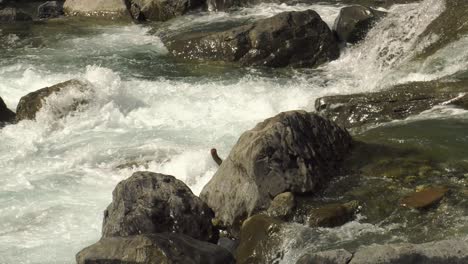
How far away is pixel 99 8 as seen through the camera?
18.3 metres

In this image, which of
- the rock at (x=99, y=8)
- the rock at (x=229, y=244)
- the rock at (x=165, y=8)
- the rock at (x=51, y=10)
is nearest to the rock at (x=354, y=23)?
the rock at (x=165, y=8)

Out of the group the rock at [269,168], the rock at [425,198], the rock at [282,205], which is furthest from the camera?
the rock at [269,168]

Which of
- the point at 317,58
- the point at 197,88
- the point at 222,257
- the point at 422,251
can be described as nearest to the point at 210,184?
the point at 222,257

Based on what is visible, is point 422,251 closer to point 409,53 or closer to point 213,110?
point 213,110

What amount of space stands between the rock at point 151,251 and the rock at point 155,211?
0.55 metres

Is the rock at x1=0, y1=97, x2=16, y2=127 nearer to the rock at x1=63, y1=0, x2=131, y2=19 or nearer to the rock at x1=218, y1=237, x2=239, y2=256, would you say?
the rock at x1=218, y1=237, x2=239, y2=256

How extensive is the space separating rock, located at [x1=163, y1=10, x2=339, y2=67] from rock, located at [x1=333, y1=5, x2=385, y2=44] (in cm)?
28

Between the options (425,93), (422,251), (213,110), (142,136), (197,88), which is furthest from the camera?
(197,88)

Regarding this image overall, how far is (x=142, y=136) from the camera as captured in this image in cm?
1120

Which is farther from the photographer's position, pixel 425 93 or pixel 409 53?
pixel 409 53

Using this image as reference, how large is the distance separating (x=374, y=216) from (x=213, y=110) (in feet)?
16.7

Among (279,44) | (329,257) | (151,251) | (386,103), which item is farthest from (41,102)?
(329,257)

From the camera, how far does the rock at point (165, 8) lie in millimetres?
17688

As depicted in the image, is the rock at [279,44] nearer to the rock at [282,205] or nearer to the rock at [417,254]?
the rock at [282,205]
